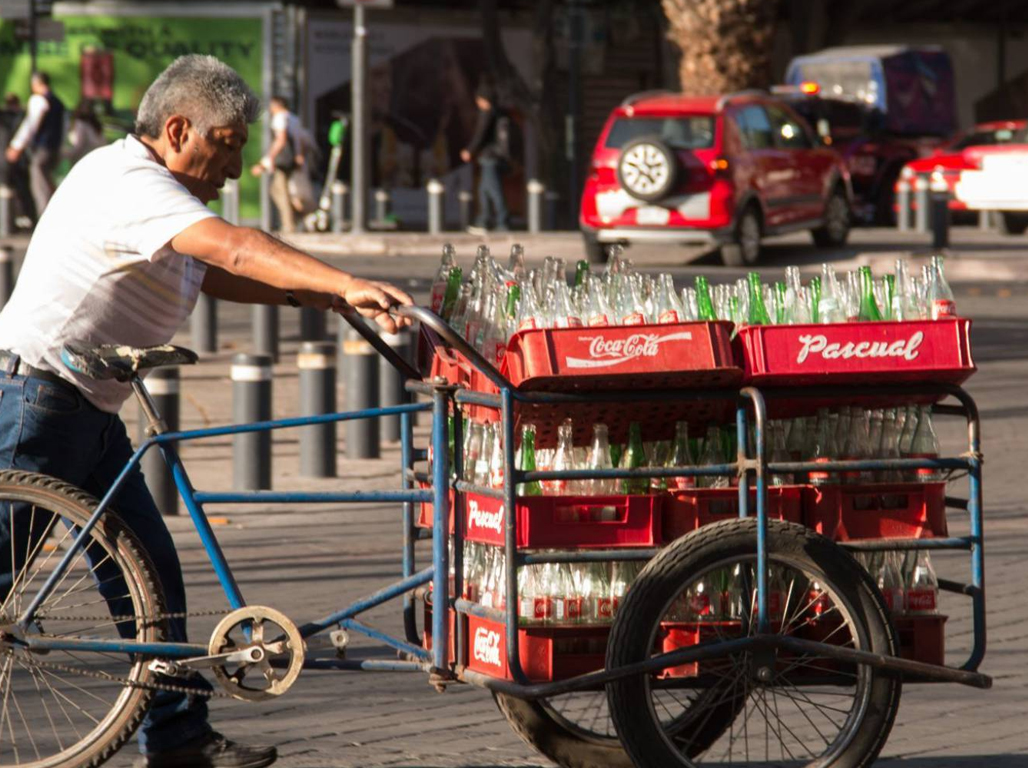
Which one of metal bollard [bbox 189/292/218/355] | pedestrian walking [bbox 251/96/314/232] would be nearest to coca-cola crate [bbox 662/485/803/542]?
metal bollard [bbox 189/292/218/355]

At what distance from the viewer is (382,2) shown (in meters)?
22.8

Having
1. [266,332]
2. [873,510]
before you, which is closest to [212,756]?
[873,510]

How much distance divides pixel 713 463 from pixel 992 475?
5833 mm

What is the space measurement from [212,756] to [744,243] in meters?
16.8

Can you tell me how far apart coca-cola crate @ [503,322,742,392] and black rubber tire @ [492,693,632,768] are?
0.91m

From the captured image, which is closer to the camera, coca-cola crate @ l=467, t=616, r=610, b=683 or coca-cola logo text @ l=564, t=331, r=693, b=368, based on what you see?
coca-cola logo text @ l=564, t=331, r=693, b=368

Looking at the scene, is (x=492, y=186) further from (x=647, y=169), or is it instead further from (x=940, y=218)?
(x=940, y=218)

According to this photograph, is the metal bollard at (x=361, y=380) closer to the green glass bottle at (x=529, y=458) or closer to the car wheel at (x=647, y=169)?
the green glass bottle at (x=529, y=458)

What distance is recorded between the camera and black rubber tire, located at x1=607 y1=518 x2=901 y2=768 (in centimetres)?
450

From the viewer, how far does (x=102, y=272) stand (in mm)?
4637

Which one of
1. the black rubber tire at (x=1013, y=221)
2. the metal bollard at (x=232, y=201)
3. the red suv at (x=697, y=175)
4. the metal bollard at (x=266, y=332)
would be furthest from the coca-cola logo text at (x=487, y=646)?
the black rubber tire at (x=1013, y=221)

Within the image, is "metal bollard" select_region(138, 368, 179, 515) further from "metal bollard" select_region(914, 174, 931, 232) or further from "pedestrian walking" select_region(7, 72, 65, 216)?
"pedestrian walking" select_region(7, 72, 65, 216)

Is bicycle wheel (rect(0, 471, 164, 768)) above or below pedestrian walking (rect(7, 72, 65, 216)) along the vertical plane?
below

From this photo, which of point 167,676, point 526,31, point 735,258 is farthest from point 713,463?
point 526,31
